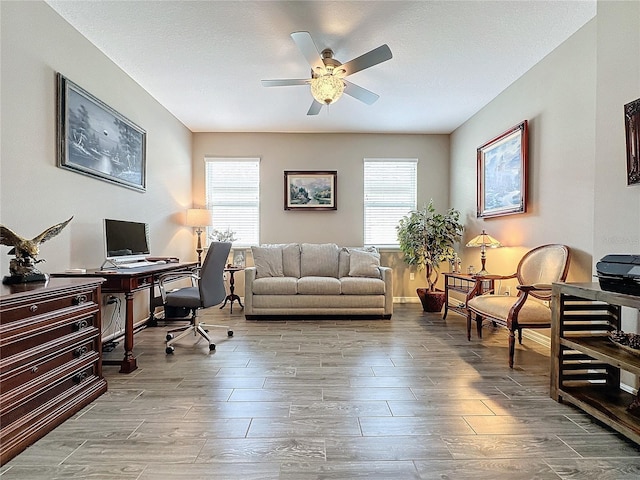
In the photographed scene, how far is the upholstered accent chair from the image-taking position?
2.70m

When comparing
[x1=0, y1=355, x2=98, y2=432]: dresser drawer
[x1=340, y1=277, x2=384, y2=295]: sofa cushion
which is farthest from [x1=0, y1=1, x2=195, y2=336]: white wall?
[x1=340, y1=277, x2=384, y2=295]: sofa cushion

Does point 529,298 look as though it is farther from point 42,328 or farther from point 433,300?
point 42,328

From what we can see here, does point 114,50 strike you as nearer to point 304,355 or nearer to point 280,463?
point 304,355

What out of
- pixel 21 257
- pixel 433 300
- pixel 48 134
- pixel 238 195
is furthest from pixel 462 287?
pixel 48 134

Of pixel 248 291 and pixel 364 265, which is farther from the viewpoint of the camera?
pixel 364 265

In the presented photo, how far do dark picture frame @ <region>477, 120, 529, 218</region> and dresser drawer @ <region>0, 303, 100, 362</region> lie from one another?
13.1 feet

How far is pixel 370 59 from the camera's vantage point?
8.84ft

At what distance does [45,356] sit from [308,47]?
2.70m

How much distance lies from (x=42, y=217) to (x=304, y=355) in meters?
2.32

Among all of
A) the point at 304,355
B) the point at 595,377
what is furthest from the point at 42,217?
the point at 595,377

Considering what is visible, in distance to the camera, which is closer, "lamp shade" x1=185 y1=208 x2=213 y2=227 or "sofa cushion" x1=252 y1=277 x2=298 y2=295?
"sofa cushion" x1=252 y1=277 x2=298 y2=295

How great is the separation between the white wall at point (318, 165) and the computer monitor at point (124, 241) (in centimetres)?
210

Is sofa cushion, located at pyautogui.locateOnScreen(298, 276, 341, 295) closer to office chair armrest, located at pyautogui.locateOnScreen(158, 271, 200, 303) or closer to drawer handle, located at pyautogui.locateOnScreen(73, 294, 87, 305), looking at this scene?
office chair armrest, located at pyautogui.locateOnScreen(158, 271, 200, 303)

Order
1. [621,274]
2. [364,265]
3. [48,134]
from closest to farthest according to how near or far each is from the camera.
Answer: [621,274]
[48,134]
[364,265]
